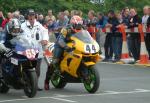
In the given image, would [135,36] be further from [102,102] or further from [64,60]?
[102,102]

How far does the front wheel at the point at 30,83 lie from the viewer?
509 inches

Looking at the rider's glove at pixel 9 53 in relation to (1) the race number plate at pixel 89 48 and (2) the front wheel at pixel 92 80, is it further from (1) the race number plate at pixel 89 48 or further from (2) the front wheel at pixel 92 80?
(2) the front wheel at pixel 92 80

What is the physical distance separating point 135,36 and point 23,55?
910cm

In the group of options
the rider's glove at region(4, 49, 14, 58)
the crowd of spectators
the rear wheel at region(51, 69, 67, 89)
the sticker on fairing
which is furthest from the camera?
the crowd of spectators

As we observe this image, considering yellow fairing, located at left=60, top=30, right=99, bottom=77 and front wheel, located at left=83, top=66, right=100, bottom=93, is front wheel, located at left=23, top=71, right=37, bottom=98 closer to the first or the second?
yellow fairing, located at left=60, top=30, right=99, bottom=77

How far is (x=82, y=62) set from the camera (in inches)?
549

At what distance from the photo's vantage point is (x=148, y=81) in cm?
1623

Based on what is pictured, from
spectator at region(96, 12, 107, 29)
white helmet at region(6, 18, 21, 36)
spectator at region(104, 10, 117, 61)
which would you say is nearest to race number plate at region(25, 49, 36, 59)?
white helmet at region(6, 18, 21, 36)

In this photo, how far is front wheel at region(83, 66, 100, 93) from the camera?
1368 cm

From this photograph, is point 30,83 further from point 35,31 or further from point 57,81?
point 57,81

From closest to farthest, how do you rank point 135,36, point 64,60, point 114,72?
point 64,60
point 114,72
point 135,36

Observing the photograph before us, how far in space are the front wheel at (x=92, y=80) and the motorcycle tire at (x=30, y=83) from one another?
1375 mm

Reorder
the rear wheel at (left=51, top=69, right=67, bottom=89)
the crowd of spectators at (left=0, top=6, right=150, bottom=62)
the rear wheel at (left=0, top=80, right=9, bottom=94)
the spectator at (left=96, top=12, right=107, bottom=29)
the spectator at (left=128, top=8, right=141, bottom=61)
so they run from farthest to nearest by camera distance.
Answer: the spectator at (left=96, top=12, right=107, bottom=29) < the spectator at (left=128, top=8, right=141, bottom=61) < the crowd of spectators at (left=0, top=6, right=150, bottom=62) < the rear wheel at (left=51, top=69, right=67, bottom=89) < the rear wheel at (left=0, top=80, right=9, bottom=94)

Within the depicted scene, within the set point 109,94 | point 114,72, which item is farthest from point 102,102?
point 114,72
